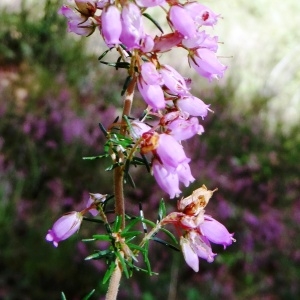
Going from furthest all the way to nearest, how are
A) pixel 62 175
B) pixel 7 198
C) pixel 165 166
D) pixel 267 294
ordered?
pixel 62 175, pixel 267 294, pixel 7 198, pixel 165 166

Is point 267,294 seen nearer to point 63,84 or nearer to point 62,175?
point 62,175

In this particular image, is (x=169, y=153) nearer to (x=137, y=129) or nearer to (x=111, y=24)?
(x=137, y=129)

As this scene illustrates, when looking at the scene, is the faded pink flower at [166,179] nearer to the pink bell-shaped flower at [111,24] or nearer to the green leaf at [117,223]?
the green leaf at [117,223]

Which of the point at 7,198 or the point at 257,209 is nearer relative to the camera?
the point at 7,198

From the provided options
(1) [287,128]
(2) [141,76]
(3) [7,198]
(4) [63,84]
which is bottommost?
(1) [287,128]

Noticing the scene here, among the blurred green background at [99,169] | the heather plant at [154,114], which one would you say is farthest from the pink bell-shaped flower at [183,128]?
the blurred green background at [99,169]

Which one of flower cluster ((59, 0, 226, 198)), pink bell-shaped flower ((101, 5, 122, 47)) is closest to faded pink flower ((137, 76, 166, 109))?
flower cluster ((59, 0, 226, 198))

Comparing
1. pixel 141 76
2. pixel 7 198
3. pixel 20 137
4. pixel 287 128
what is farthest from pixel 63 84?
pixel 141 76
